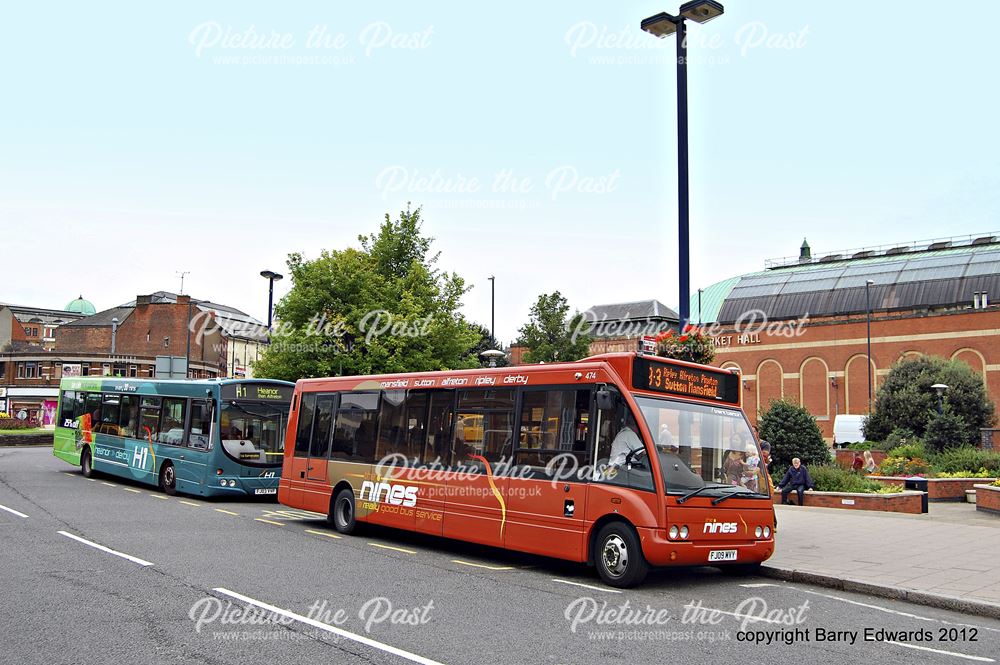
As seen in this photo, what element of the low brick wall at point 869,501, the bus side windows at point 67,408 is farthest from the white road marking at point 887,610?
the bus side windows at point 67,408

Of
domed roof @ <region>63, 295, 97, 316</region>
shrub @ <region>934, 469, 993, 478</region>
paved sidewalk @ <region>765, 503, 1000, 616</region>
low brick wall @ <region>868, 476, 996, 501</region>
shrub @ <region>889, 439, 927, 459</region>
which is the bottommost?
paved sidewalk @ <region>765, 503, 1000, 616</region>

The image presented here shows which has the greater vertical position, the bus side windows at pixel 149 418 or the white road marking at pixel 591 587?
the bus side windows at pixel 149 418

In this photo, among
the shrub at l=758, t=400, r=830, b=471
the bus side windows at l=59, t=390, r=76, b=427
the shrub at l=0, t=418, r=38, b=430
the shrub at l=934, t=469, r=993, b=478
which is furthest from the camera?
the shrub at l=0, t=418, r=38, b=430

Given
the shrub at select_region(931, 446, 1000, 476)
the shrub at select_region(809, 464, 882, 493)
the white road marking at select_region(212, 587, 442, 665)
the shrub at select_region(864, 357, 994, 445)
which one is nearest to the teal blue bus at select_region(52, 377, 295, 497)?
the white road marking at select_region(212, 587, 442, 665)

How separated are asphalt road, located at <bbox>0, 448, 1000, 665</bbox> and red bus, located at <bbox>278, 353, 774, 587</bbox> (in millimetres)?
534

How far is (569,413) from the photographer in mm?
10938

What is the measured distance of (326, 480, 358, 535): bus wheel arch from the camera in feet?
48.0

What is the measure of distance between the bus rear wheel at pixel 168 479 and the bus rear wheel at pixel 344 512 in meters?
7.62

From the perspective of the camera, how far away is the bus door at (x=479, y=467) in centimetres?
1171

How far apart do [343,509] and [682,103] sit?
9.84m

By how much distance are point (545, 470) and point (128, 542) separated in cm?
641

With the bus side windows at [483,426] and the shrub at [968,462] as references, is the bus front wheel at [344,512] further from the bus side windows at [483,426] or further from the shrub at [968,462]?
the shrub at [968,462]

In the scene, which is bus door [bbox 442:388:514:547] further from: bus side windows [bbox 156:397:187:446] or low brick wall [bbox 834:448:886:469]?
low brick wall [bbox 834:448:886:469]

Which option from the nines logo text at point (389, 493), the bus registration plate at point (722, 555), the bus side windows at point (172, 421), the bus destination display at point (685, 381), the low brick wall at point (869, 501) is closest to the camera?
the bus registration plate at point (722, 555)
